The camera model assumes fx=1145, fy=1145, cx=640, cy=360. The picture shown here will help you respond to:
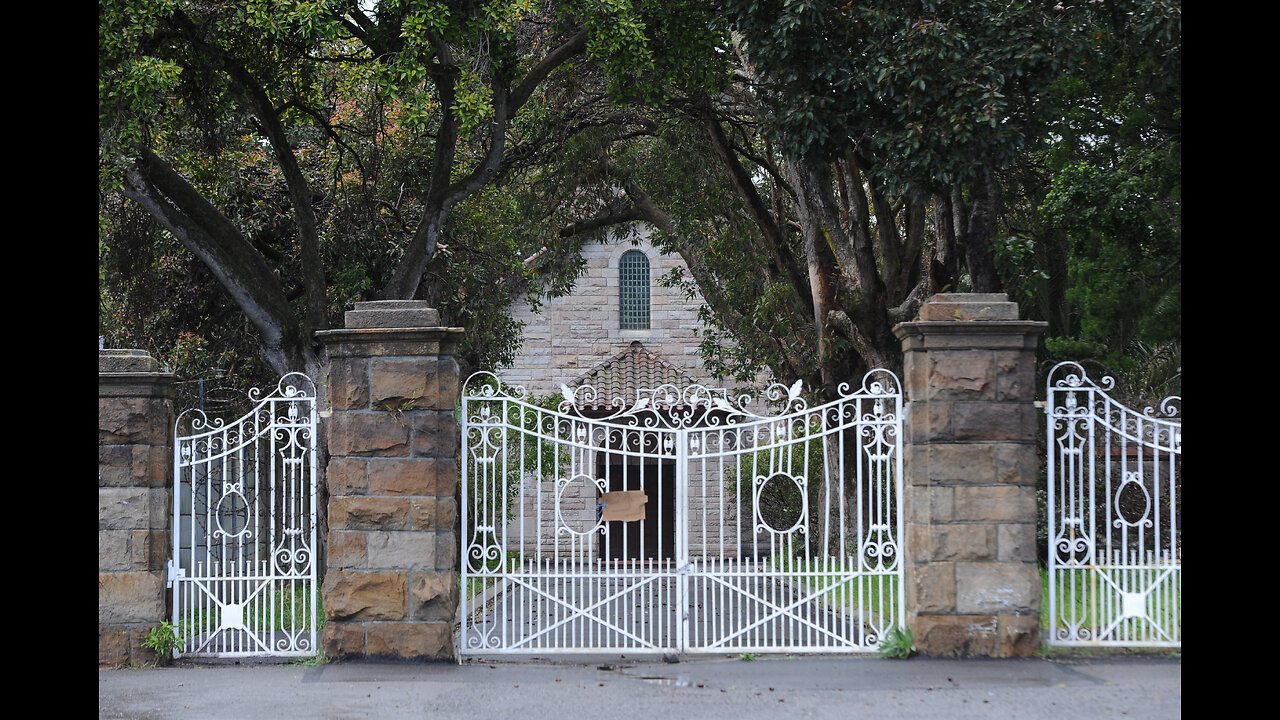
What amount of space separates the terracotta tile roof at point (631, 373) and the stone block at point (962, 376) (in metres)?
12.6

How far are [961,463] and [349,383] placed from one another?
14.5ft

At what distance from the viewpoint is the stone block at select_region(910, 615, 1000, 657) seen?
8.12m

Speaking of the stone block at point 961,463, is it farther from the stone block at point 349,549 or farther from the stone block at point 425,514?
the stone block at point 349,549

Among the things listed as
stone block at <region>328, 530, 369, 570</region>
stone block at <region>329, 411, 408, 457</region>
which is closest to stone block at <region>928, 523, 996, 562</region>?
stone block at <region>329, 411, 408, 457</region>

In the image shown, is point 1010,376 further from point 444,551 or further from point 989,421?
point 444,551

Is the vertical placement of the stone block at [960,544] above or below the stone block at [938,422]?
below

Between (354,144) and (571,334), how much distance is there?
8381 mm

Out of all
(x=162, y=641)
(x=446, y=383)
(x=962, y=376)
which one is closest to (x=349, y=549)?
(x=446, y=383)

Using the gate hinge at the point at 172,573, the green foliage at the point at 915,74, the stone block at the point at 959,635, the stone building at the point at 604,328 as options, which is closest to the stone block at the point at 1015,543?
the stone block at the point at 959,635

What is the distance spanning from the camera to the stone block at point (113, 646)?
8203 millimetres

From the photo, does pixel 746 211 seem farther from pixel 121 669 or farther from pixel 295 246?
pixel 121 669

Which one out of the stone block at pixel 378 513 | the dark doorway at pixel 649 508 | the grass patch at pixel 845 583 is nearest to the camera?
the grass patch at pixel 845 583

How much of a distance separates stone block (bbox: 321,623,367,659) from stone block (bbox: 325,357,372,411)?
1545 millimetres

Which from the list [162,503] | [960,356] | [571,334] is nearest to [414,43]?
[162,503]
